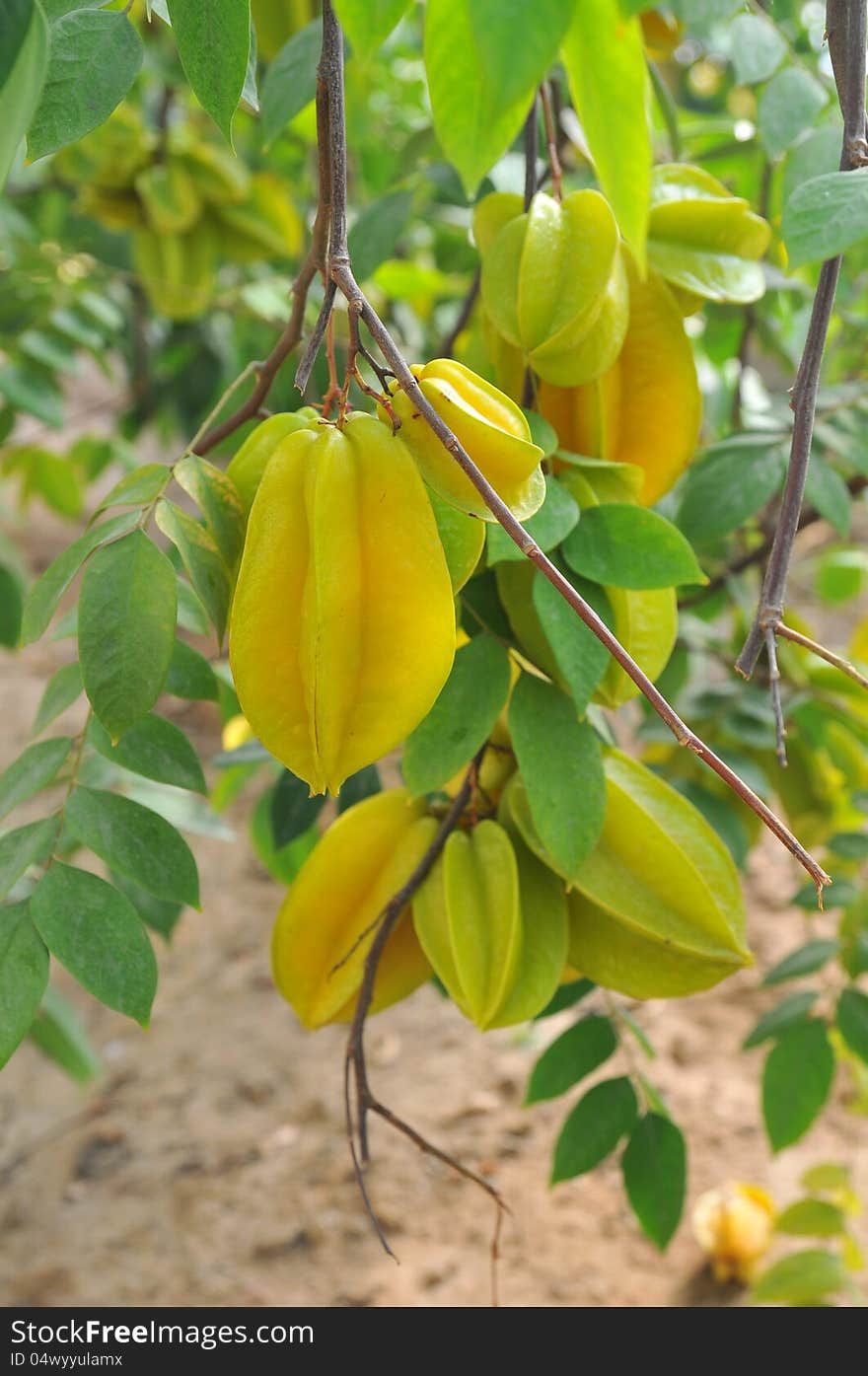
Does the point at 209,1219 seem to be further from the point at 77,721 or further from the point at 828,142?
the point at 828,142

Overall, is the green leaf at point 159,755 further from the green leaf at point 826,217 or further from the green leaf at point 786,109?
the green leaf at point 786,109

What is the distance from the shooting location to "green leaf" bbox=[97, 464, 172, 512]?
1.81ft

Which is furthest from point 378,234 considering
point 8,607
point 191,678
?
A: point 8,607

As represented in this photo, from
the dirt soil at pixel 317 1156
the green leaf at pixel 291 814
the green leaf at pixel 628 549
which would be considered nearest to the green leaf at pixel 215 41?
the green leaf at pixel 628 549

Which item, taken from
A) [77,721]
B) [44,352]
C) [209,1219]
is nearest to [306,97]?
[44,352]

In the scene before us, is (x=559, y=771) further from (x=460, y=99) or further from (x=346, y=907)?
(x=460, y=99)

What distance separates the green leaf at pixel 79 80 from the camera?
1.51 ft

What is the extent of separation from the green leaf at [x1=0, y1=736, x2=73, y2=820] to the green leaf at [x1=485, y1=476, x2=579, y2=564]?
265mm

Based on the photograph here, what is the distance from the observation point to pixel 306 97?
0.69 metres

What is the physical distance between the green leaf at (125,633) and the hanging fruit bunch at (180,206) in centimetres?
94

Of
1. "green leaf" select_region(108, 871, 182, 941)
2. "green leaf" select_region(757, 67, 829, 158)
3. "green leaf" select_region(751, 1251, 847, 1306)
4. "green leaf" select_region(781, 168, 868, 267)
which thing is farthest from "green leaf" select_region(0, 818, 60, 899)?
"green leaf" select_region(751, 1251, 847, 1306)

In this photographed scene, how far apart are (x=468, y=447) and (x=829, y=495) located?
47cm

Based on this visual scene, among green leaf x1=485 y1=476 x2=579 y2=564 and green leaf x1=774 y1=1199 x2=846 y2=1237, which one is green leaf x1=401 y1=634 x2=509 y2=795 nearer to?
green leaf x1=485 y1=476 x2=579 y2=564

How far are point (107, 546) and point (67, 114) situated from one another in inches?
6.8
